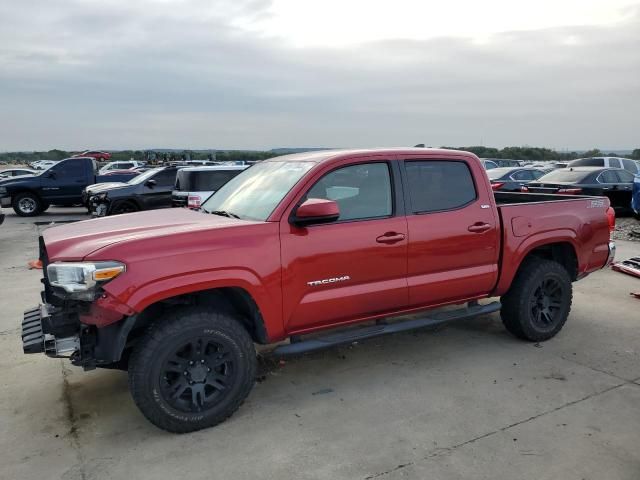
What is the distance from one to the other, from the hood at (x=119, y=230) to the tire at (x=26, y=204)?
50.6ft

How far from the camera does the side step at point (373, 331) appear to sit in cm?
381

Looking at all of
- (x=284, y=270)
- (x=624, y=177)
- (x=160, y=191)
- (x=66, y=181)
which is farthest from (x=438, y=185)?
(x=66, y=181)

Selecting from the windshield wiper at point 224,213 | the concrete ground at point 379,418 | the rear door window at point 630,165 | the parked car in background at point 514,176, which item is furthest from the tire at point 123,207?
the rear door window at point 630,165

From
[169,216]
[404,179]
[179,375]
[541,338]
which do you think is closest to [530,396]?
[541,338]

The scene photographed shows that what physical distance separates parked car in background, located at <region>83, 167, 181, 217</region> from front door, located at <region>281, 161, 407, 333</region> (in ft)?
34.4

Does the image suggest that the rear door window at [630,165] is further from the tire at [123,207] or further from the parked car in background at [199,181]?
the tire at [123,207]

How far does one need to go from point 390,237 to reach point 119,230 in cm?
203

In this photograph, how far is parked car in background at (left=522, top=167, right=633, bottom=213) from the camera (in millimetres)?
12902

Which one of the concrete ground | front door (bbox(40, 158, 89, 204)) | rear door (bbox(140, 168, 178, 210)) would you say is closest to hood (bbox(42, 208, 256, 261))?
the concrete ground

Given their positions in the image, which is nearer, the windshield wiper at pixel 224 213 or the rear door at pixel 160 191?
the windshield wiper at pixel 224 213

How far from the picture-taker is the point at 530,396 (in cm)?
394

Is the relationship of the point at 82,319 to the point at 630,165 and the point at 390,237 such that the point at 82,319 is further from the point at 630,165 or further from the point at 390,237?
the point at 630,165

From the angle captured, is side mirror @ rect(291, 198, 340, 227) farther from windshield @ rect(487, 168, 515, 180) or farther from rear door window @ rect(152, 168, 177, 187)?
windshield @ rect(487, 168, 515, 180)

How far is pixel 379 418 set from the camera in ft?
12.0
